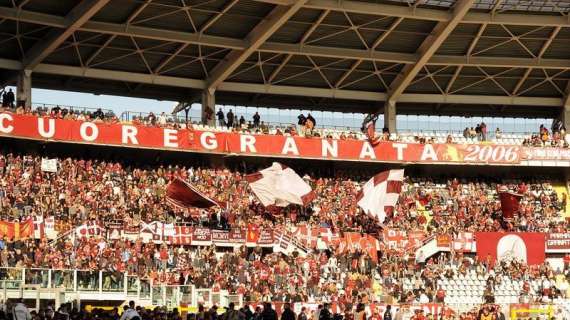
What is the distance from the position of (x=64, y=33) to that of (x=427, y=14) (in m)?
15.4

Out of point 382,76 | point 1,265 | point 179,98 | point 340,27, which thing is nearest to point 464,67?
point 382,76

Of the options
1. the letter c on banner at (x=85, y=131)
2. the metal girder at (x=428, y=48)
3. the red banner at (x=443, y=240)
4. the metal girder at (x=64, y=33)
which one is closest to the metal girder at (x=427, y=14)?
the metal girder at (x=428, y=48)

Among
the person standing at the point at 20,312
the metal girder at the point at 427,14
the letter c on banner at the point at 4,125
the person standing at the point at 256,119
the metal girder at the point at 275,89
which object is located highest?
the metal girder at the point at 427,14

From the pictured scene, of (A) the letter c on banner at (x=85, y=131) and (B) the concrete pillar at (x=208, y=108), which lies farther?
(B) the concrete pillar at (x=208, y=108)

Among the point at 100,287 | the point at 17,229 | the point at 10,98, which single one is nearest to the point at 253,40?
the point at 10,98

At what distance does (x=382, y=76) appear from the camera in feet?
180

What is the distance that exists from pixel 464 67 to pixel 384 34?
6383mm

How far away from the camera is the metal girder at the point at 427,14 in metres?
45.9

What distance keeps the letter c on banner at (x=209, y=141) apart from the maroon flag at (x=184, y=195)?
3223mm

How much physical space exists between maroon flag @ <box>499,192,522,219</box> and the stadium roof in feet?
18.8

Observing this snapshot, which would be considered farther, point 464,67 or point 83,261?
point 464,67

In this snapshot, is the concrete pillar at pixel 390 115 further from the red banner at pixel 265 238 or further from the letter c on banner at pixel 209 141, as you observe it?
the red banner at pixel 265 238

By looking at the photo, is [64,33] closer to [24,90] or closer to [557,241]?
[24,90]

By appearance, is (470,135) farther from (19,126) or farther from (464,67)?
(19,126)
